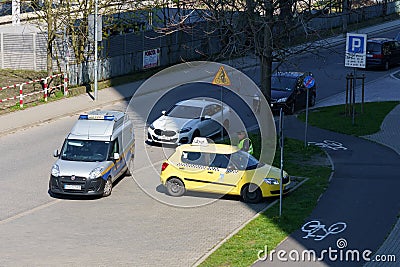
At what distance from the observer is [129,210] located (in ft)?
58.8

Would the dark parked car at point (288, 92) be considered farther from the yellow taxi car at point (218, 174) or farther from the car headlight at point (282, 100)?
the yellow taxi car at point (218, 174)

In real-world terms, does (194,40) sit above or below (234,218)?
above

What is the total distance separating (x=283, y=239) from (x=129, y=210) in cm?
416

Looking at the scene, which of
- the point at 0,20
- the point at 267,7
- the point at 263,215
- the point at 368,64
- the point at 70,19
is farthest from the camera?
the point at 0,20

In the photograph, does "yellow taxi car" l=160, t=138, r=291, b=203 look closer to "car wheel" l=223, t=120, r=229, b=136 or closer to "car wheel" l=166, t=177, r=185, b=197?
"car wheel" l=166, t=177, r=185, b=197

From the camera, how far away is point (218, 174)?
18.5m

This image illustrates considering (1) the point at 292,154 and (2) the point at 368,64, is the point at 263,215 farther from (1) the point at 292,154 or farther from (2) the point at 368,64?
(2) the point at 368,64

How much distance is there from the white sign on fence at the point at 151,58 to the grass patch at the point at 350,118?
35.4 feet

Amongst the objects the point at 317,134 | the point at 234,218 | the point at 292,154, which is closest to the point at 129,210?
the point at 234,218

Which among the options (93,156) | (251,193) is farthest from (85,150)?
(251,193)

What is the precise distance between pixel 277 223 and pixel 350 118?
529 inches

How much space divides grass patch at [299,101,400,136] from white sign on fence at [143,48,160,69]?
10.8m

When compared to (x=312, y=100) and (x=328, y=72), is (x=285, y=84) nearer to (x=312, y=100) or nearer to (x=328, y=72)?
(x=312, y=100)

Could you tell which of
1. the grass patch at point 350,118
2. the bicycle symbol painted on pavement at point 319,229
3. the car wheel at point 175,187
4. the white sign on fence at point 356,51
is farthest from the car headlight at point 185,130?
the bicycle symbol painted on pavement at point 319,229
